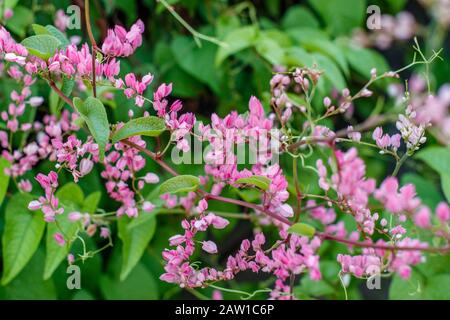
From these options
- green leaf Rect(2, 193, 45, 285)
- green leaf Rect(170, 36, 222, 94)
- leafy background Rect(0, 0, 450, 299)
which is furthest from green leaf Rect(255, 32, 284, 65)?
green leaf Rect(2, 193, 45, 285)

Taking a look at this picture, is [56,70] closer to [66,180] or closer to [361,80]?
[66,180]

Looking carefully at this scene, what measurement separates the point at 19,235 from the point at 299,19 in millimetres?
769

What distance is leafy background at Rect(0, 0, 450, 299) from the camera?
99 cm

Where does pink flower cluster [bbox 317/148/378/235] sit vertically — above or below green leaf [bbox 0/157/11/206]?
below

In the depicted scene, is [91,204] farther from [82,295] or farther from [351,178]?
[351,178]

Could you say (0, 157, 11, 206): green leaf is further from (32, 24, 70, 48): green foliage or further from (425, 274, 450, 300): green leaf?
(425, 274, 450, 300): green leaf

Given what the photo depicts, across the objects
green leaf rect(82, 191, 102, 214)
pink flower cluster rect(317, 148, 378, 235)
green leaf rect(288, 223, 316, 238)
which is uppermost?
green leaf rect(82, 191, 102, 214)

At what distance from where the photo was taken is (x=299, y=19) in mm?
1404

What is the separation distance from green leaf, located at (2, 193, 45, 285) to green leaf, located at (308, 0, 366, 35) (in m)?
0.76

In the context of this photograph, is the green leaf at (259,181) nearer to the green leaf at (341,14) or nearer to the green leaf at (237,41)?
the green leaf at (237,41)

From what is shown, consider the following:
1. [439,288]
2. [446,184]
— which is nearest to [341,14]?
[446,184]

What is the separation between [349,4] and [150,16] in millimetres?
437

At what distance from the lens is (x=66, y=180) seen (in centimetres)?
115

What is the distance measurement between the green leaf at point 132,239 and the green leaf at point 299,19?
61 cm
